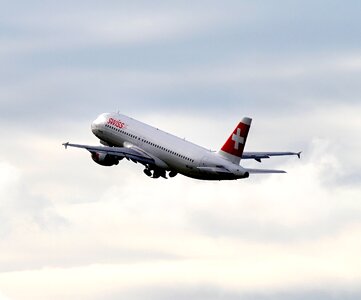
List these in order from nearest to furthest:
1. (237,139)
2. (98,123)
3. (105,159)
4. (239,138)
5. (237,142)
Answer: (239,138) → (237,139) → (237,142) → (105,159) → (98,123)

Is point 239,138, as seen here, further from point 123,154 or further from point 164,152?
point 123,154

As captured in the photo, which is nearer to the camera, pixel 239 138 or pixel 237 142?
pixel 239 138

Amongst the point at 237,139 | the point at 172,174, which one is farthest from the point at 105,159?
the point at 237,139

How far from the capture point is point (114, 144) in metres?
186

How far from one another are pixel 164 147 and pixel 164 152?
711mm

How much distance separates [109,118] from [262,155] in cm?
2314

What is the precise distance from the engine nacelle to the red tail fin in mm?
18883

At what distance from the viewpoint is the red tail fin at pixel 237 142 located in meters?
164

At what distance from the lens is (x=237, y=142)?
164750 mm

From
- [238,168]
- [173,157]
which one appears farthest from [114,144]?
[238,168]

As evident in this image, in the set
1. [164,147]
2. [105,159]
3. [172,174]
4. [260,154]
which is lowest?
[172,174]

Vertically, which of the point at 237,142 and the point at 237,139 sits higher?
the point at 237,139

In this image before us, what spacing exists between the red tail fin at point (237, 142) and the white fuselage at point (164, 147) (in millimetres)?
931

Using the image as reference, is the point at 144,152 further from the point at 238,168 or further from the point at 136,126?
the point at 238,168
